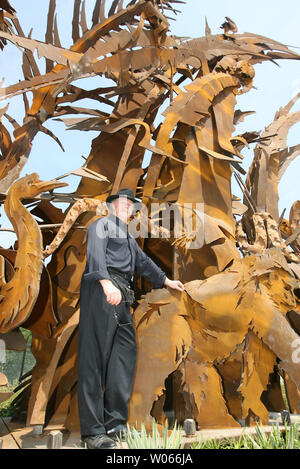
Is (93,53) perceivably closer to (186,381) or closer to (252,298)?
(252,298)

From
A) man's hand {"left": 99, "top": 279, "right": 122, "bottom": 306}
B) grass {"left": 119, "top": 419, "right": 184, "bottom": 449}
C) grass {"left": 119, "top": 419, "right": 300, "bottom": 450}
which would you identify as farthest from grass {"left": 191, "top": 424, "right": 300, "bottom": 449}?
man's hand {"left": 99, "top": 279, "right": 122, "bottom": 306}

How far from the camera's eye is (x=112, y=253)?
3.86 m

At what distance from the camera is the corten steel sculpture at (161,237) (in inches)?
168

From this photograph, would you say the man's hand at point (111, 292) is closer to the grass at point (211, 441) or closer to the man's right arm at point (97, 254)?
the man's right arm at point (97, 254)

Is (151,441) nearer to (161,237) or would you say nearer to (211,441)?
(211,441)

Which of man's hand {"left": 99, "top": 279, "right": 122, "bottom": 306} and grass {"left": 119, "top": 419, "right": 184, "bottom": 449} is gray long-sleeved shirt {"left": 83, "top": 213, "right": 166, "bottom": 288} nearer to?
man's hand {"left": 99, "top": 279, "right": 122, "bottom": 306}

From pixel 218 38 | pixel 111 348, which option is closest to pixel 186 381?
pixel 111 348

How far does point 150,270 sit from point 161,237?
650 mm

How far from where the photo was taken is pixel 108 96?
541cm

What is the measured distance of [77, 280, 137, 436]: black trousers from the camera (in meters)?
3.60

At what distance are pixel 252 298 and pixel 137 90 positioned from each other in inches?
99.3

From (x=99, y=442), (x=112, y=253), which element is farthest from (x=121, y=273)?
(x=99, y=442)

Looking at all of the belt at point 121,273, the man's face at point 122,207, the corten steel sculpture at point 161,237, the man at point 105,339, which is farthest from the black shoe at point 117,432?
the man's face at point 122,207

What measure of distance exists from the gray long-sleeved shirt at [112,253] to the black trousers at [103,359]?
18 cm
